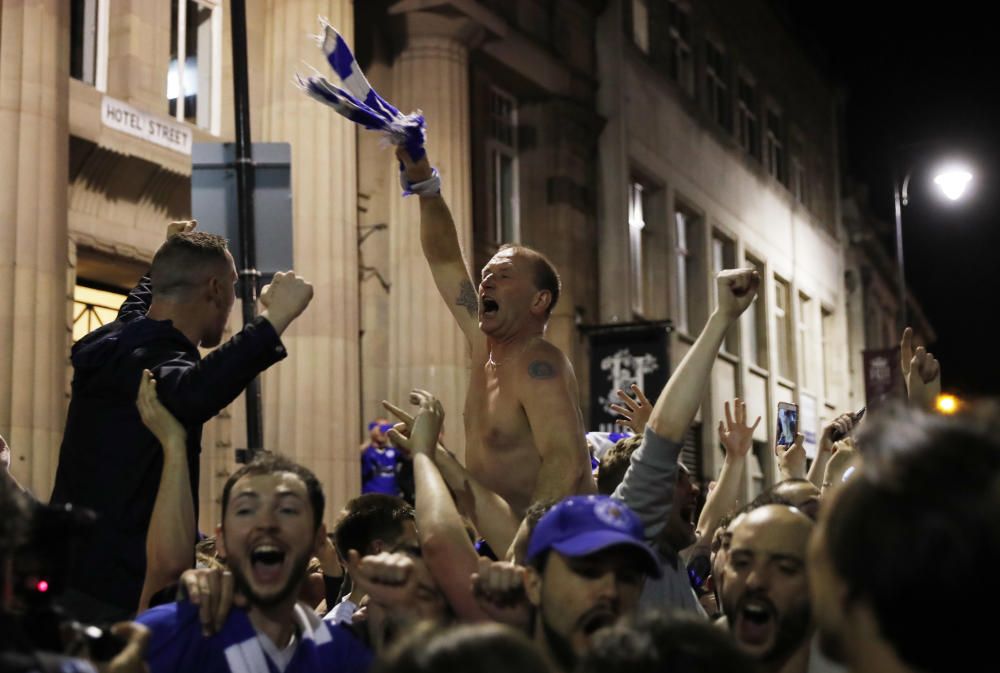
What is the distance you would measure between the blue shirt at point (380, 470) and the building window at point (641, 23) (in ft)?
45.5

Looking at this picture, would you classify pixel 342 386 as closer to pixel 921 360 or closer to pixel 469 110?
pixel 469 110

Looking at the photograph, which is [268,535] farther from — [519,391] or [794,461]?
[794,461]

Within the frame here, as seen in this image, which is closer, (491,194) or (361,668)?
(361,668)

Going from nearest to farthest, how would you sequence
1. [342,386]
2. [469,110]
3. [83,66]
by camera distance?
[83,66] < [342,386] < [469,110]

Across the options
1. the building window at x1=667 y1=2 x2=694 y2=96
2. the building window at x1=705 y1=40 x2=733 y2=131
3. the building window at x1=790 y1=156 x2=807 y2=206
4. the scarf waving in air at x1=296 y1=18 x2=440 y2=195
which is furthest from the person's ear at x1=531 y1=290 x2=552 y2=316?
the building window at x1=790 y1=156 x2=807 y2=206

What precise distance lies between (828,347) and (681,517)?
34.0 metres

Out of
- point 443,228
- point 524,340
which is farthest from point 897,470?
point 443,228

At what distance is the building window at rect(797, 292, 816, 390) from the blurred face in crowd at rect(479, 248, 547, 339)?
3001 centimetres

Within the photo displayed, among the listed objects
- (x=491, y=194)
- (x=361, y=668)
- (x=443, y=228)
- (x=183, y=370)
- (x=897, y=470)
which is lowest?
(x=361, y=668)

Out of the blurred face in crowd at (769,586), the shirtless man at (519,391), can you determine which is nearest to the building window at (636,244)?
the shirtless man at (519,391)

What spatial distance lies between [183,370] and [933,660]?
327 centimetres

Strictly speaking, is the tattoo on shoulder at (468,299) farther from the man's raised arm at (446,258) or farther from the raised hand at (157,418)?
the raised hand at (157,418)

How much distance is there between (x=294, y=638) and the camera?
3.99 meters

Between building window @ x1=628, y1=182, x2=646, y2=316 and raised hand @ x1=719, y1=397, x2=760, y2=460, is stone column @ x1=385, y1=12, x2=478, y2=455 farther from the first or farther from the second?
raised hand @ x1=719, y1=397, x2=760, y2=460
